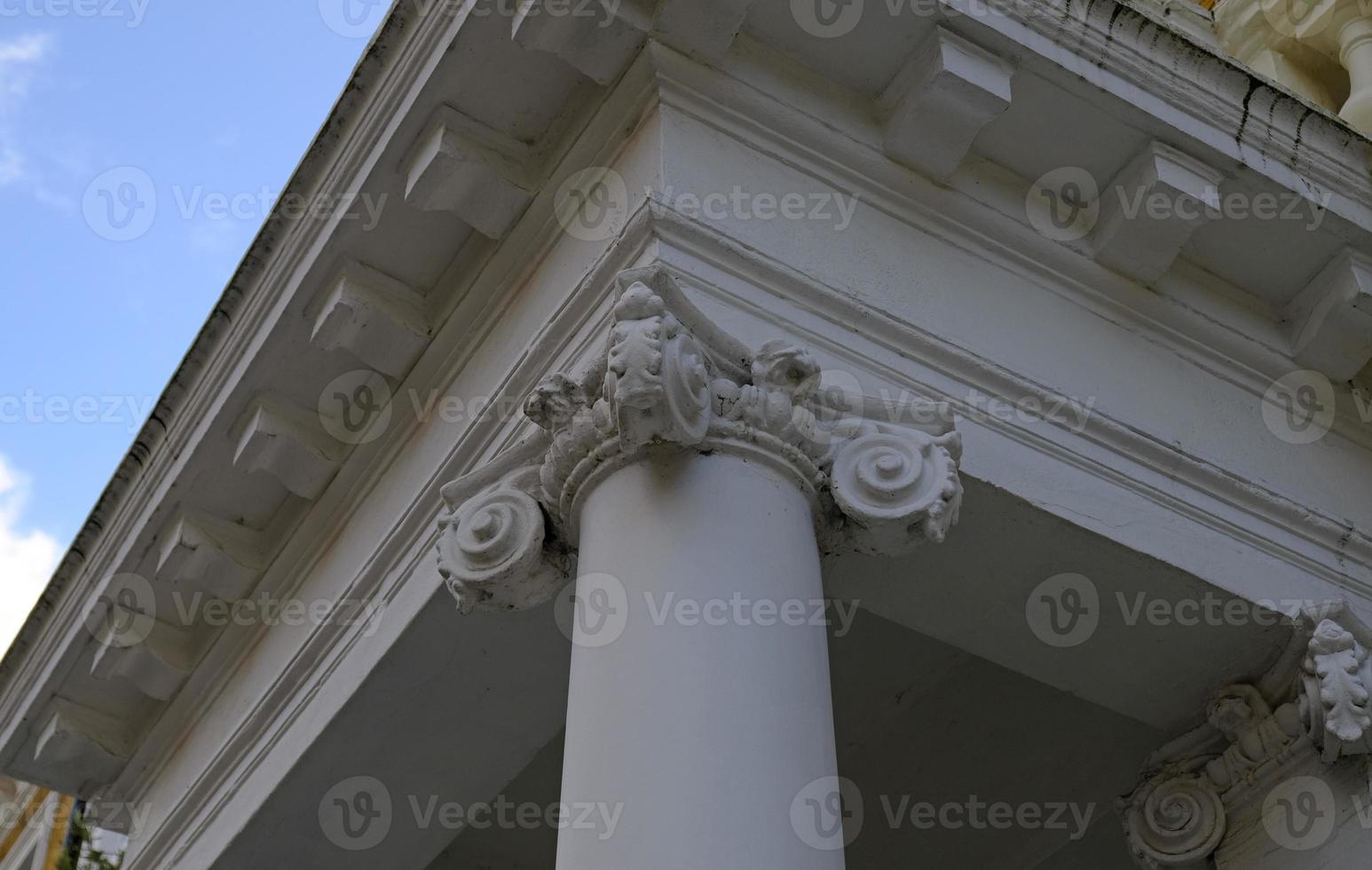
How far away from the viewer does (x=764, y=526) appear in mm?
5840

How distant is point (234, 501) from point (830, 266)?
3.50m

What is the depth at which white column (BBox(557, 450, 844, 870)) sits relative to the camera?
197 inches

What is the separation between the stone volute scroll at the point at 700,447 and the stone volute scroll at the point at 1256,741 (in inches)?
76.0

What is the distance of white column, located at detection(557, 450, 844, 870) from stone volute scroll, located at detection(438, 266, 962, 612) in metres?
0.12

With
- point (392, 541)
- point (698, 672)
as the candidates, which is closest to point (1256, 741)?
point (698, 672)

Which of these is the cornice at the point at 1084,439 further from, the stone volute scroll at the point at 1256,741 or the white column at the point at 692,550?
the white column at the point at 692,550

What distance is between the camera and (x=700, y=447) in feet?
19.5

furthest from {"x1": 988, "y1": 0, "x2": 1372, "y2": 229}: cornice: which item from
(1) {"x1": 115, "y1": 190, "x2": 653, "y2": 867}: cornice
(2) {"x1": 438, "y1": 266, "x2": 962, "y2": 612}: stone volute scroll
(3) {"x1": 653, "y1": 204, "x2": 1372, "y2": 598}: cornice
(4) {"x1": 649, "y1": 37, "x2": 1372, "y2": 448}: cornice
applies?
(2) {"x1": 438, "y1": 266, "x2": 962, "y2": 612}: stone volute scroll

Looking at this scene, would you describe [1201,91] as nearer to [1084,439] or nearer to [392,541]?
[1084,439]

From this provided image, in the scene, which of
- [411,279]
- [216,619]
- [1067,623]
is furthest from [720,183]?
[216,619]

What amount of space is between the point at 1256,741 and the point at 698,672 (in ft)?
10.4

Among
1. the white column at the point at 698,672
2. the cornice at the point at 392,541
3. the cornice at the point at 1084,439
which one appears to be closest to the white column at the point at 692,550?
the white column at the point at 698,672

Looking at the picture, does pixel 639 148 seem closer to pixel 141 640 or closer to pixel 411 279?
pixel 411 279

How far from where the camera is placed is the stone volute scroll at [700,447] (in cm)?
589
